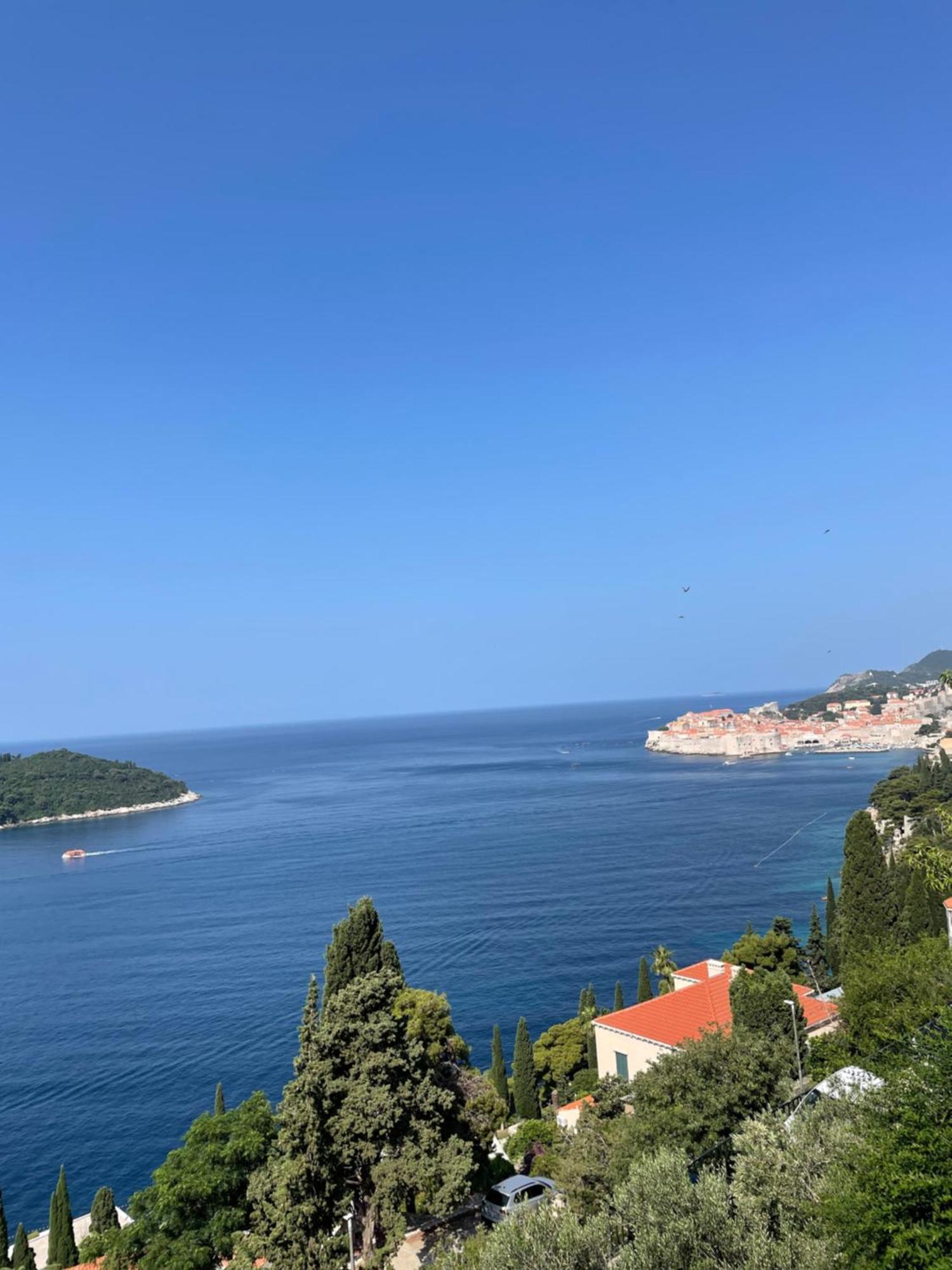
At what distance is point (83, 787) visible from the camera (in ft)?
418

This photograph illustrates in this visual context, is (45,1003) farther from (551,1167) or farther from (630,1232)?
(630,1232)

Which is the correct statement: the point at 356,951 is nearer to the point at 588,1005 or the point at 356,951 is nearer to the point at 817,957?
the point at 588,1005

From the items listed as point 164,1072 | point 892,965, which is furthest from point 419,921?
point 892,965

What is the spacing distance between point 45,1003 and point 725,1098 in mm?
41541

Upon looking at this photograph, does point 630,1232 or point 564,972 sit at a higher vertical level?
point 630,1232

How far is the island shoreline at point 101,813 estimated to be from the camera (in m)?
117

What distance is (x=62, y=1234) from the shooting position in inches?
769

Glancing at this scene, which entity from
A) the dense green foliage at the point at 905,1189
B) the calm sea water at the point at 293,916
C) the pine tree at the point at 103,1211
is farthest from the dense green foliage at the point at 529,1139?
the calm sea water at the point at 293,916

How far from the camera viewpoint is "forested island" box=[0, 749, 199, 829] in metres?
121

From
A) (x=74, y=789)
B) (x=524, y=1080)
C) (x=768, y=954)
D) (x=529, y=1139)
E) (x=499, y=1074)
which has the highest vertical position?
(x=768, y=954)

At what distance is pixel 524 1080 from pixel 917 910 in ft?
54.9

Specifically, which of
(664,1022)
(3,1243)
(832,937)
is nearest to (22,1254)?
(3,1243)

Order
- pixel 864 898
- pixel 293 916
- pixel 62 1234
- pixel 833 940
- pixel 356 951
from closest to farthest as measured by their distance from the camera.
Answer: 1. pixel 356 951
2. pixel 62 1234
3. pixel 864 898
4. pixel 833 940
5. pixel 293 916

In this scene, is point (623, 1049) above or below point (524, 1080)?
above
